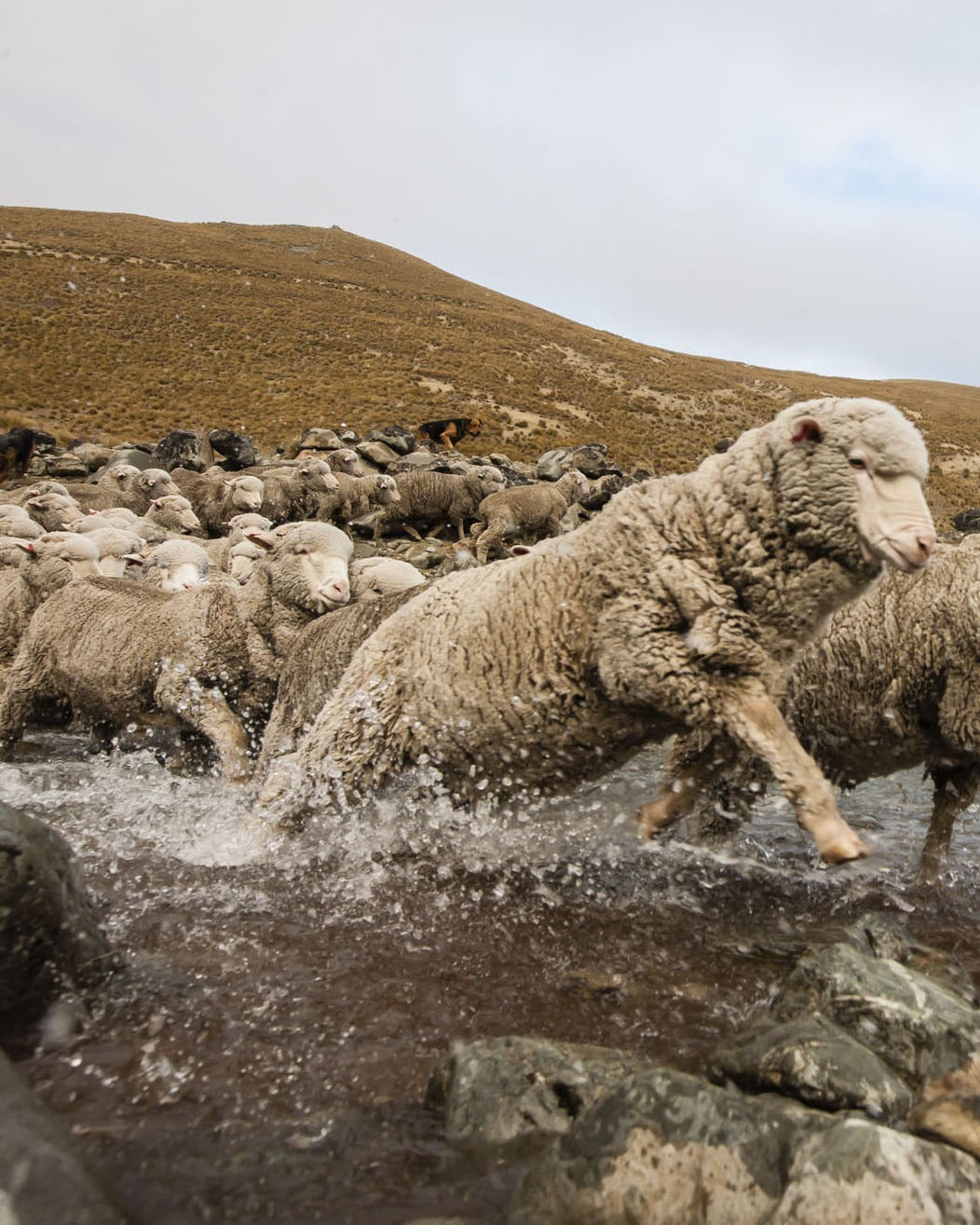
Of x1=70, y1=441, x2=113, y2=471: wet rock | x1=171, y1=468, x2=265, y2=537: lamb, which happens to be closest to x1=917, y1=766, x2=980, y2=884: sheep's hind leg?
x1=171, y1=468, x2=265, y2=537: lamb

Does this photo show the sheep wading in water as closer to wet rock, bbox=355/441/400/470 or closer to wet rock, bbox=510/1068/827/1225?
wet rock, bbox=510/1068/827/1225

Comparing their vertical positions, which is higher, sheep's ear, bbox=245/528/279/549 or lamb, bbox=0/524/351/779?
sheep's ear, bbox=245/528/279/549

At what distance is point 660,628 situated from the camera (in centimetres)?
411

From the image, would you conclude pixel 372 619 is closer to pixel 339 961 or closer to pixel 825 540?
pixel 339 961

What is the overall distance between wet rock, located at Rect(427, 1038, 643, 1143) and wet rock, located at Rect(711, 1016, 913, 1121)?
37 cm

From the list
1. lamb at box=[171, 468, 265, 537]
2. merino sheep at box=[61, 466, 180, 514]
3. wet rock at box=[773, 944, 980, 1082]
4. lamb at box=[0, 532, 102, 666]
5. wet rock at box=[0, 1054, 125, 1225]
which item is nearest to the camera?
wet rock at box=[0, 1054, 125, 1225]

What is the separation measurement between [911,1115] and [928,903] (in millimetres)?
2676

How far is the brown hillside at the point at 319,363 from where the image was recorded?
45.8m

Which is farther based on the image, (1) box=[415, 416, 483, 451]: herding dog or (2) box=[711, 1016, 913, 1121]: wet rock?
(1) box=[415, 416, 483, 451]: herding dog

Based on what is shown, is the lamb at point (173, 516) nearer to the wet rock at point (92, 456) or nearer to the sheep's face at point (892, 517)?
the wet rock at point (92, 456)

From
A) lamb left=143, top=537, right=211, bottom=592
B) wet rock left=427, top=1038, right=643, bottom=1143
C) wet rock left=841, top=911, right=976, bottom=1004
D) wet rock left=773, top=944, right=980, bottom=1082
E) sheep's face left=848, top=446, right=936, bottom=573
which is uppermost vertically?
sheep's face left=848, top=446, right=936, bottom=573

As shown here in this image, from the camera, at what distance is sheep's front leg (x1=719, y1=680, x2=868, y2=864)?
349 cm

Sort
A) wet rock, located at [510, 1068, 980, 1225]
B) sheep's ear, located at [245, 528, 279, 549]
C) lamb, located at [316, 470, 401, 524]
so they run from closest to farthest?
wet rock, located at [510, 1068, 980, 1225] → sheep's ear, located at [245, 528, 279, 549] → lamb, located at [316, 470, 401, 524]

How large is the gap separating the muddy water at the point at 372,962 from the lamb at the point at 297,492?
50.5 feet
